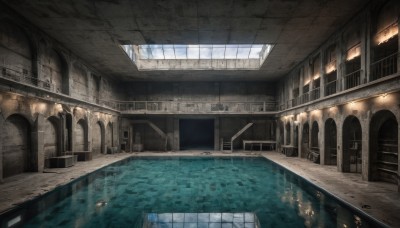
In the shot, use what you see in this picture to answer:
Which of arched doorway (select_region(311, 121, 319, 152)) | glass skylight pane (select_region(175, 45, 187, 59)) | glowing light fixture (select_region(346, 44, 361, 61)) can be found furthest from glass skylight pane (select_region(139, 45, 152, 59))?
glowing light fixture (select_region(346, 44, 361, 61))

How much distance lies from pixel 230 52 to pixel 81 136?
49.4 feet

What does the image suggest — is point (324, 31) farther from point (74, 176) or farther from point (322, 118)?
point (74, 176)

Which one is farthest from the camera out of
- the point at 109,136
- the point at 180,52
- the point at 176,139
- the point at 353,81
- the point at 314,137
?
the point at 176,139

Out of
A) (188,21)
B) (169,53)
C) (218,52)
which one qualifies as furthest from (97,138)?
(188,21)

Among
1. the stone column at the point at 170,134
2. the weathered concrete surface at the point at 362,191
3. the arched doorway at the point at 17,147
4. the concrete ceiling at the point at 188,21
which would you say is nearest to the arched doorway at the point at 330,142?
the weathered concrete surface at the point at 362,191

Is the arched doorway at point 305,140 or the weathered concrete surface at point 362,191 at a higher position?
the arched doorway at point 305,140

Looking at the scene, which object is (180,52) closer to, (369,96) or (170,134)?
(170,134)

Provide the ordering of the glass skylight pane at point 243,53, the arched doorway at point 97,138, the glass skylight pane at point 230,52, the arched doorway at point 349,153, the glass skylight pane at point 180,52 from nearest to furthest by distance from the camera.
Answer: the arched doorway at point 349,153 → the arched doorway at point 97,138 → the glass skylight pane at point 243,53 → the glass skylight pane at point 230,52 → the glass skylight pane at point 180,52

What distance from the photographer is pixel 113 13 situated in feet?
34.5

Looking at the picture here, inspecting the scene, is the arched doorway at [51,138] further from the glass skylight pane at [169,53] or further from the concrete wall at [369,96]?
the concrete wall at [369,96]

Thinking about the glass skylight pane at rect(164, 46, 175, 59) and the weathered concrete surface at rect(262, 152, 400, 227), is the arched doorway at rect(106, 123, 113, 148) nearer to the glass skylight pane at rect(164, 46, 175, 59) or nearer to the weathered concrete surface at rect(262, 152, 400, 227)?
the glass skylight pane at rect(164, 46, 175, 59)

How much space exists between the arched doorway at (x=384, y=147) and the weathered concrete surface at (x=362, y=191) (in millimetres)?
576

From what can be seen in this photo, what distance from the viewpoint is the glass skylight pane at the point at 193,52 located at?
67.7 feet

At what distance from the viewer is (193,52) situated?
21047 millimetres
